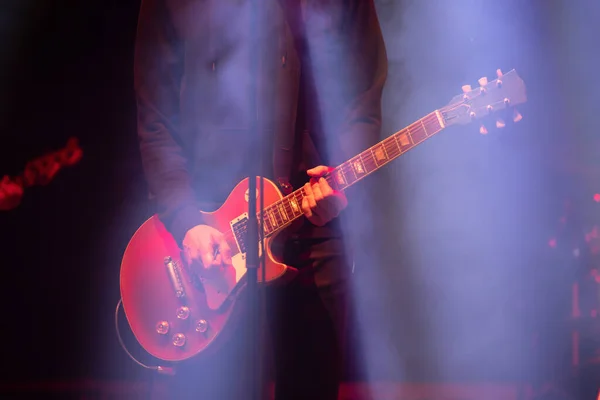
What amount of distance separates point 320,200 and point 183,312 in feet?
1.57

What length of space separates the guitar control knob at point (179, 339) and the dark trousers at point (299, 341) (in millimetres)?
62

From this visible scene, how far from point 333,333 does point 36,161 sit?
4.31ft

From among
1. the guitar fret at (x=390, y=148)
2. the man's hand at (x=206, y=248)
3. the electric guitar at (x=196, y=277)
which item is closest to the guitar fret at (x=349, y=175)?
the electric guitar at (x=196, y=277)

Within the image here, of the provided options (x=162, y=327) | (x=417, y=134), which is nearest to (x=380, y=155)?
(x=417, y=134)

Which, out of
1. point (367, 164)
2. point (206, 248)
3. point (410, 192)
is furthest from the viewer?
point (410, 192)

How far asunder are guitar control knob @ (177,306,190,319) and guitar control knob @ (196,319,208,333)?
0.04m

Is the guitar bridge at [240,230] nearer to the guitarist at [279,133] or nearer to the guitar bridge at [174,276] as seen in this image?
the guitarist at [279,133]

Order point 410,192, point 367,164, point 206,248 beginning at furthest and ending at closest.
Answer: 1. point 410,192
2. point 367,164
3. point 206,248

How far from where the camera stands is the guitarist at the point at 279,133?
1731 mm

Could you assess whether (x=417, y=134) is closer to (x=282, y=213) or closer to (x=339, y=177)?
(x=339, y=177)

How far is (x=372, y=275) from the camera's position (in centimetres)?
222

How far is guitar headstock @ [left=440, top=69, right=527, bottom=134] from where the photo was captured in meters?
1.83

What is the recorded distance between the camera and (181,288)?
1.73 meters

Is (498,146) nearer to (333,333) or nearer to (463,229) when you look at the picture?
(463,229)
